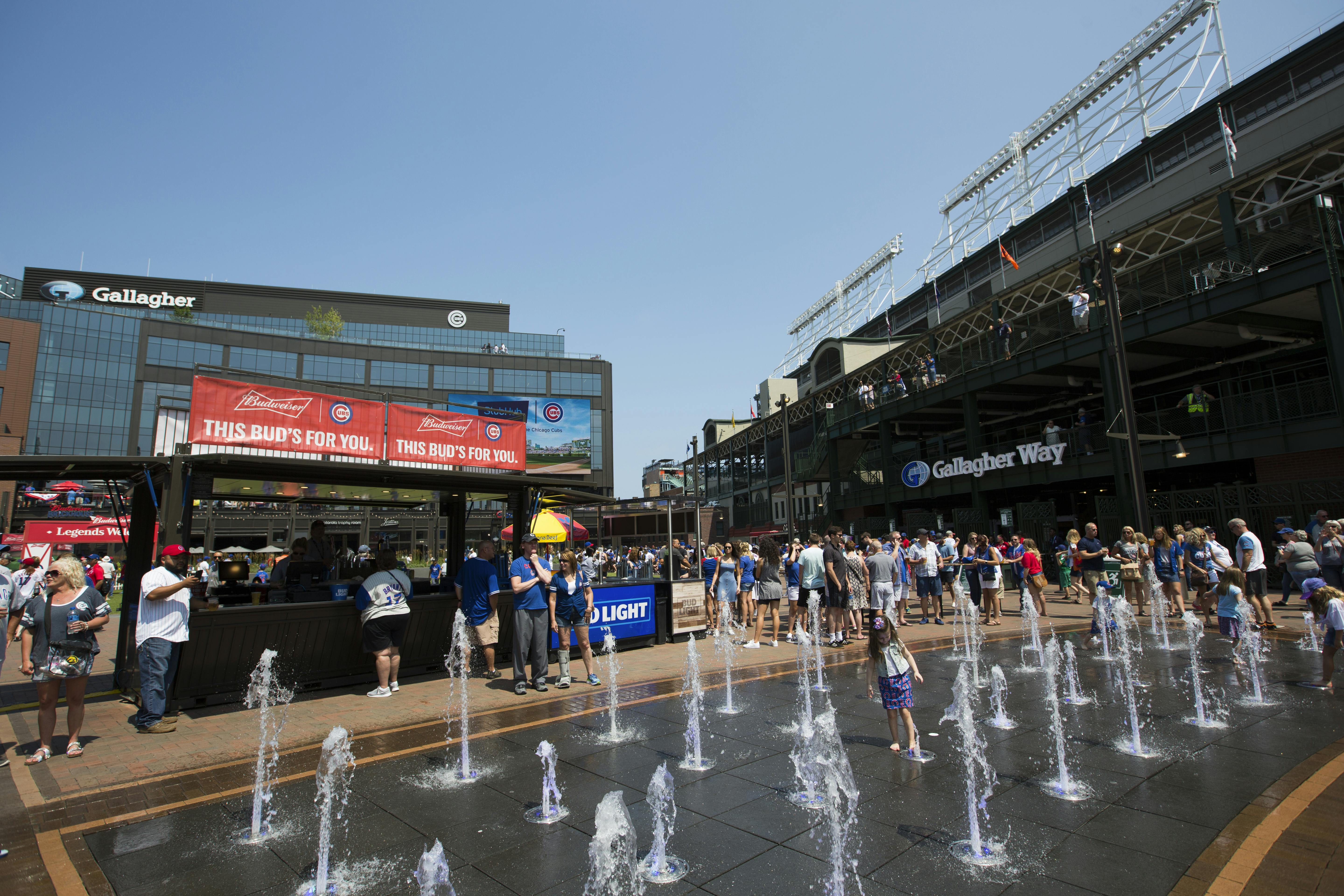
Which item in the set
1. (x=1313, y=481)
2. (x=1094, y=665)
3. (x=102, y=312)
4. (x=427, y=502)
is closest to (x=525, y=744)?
(x=1094, y=665)

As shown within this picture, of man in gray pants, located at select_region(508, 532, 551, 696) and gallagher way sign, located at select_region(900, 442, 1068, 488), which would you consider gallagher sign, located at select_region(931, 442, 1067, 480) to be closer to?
gallagher way sign, located at select_region(900, 442, 1068, 488)

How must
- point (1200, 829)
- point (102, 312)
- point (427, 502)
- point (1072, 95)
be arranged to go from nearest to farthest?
point (1200, 829)
point (427, 502)
point (1072, 95)
point (102, 312)

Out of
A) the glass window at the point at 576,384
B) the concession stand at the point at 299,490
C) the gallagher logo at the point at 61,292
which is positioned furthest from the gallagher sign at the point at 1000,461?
the gallagher logo at the point at 61,292

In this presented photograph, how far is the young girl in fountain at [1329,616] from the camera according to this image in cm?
704

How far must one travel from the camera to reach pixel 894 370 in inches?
1361

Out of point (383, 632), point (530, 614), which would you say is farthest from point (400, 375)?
point (530, 614)

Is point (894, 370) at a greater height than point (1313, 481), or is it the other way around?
point (894, 370)

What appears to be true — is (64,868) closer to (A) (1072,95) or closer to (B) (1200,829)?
A: (B) (1200,829)

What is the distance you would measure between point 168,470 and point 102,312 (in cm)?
7349

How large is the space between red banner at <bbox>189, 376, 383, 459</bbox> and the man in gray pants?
3.20 metres

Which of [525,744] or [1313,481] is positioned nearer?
[525,744]

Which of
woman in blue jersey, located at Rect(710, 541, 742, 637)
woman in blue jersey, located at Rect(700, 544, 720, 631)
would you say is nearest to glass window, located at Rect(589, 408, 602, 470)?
woman in blue jersey, located at Rect(700, 544, 720, 631)

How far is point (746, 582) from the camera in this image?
1380 cm

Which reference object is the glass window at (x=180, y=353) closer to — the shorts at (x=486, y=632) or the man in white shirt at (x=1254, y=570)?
the shorts at (x=486, y=632)
